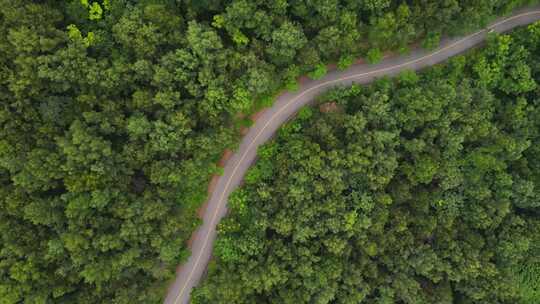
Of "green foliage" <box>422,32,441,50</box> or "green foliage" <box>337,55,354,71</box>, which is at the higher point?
"green foliage" <box>422,32,441,50</box>

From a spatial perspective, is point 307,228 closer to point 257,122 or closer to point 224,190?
point 224,190

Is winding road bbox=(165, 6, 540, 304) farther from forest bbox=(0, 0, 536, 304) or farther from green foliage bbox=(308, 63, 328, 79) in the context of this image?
green foliage bbox=(308, 63, 328, 79)

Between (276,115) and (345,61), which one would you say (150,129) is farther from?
(345,61)

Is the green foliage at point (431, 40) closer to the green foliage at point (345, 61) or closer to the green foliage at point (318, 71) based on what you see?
the green foliage at point (345, 61)

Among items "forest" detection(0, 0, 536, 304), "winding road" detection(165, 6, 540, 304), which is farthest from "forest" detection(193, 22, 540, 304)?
"winding road" detection(165, 6, 540, 304)

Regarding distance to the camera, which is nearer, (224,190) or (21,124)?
(21,124)

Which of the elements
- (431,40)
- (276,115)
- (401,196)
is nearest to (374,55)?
(431,40)

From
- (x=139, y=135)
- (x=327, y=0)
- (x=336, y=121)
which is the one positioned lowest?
(x=139, y=135)

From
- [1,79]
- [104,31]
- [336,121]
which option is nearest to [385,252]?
[336,121]
